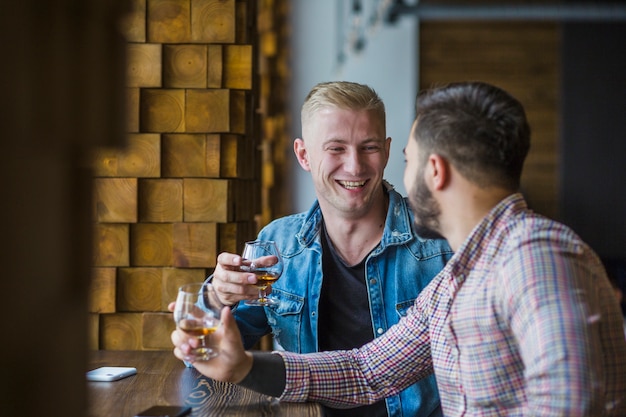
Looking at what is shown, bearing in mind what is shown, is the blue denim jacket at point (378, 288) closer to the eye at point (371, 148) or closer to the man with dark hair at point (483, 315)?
the eye at point (371, 148)

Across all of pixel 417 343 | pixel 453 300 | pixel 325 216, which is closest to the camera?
pixel 453 300

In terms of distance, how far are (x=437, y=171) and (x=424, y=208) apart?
0.34ft

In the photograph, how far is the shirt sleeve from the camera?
1.96 metres

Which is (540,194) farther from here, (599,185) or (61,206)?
(61,206)

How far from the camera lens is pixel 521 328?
144 centimetres

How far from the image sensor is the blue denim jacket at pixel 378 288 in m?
2.43

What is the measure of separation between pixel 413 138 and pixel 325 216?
864 millimetres

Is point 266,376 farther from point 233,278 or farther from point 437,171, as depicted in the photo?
point 437,171

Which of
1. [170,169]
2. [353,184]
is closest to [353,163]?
[353,184]

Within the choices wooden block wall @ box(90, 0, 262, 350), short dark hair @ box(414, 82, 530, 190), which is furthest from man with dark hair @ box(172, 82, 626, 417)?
wooden block wall @ box(90, 0, 262, 350)

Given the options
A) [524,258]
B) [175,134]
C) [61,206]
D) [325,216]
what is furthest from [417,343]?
[61,206]

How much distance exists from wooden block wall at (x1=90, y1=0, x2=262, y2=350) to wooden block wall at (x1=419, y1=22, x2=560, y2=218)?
4331 mm

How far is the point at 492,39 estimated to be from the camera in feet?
23.0

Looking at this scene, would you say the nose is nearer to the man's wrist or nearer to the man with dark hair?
the man with dark hair
